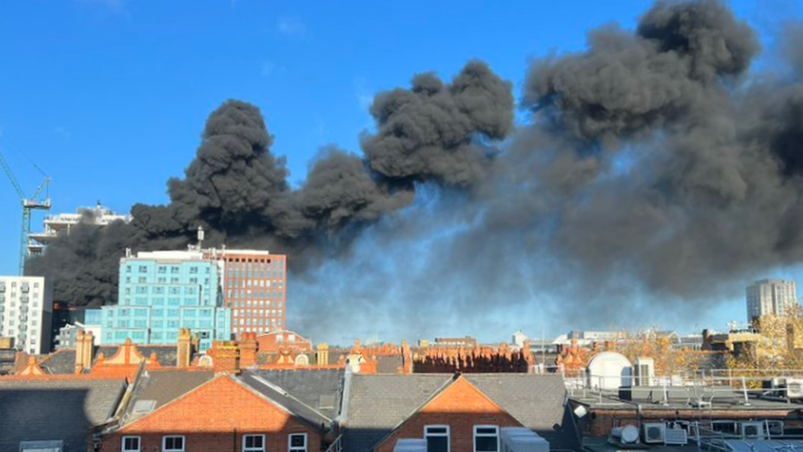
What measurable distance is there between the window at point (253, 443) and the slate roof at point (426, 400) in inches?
81.3

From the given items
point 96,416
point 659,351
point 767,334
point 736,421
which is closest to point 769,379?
point 736,421

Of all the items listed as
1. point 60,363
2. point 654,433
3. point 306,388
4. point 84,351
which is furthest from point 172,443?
point 60,363

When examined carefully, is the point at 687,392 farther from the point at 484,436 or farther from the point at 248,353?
the point at 248,353

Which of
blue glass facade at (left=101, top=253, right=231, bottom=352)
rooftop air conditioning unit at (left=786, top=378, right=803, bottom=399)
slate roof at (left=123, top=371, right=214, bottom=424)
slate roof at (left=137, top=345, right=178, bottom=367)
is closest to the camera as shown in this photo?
rooftop air conditioning unit at (left=786, top=378, right=803, bottom=399)

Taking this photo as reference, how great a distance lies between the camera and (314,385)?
25.5 metres

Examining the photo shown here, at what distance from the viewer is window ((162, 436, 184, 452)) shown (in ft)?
68.1

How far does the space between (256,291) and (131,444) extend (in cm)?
11493

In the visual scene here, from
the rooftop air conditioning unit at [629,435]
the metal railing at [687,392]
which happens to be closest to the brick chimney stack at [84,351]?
the metal railing at [687,392]

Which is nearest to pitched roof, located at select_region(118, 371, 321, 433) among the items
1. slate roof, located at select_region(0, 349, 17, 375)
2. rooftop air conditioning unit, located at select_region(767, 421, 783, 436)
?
rooftop air conditioning unit, located at select_region(767, 421, 783, 436)

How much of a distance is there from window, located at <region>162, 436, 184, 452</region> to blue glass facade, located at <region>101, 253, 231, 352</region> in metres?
74.5

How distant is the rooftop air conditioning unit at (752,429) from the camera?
1875 cm

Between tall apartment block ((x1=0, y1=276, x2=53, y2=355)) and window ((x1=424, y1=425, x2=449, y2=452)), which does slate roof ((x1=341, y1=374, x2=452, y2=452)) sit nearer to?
window ((x1=424, y1=425, x2=449, y2=452))

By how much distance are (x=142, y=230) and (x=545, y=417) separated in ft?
195

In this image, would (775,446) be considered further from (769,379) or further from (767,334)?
(767,334)
